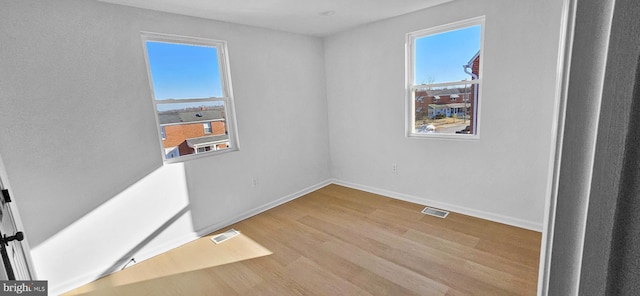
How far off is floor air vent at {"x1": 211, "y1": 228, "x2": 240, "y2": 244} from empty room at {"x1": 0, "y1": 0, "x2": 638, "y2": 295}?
0.08 feet

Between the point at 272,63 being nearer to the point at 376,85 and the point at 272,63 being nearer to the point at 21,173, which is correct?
the point at 376,85

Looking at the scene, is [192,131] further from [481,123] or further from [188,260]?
[481,123]

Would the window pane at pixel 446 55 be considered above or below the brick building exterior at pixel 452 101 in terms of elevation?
above

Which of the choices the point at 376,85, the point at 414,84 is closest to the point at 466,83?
the point at 414,84

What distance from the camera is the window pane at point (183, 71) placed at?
2.66m

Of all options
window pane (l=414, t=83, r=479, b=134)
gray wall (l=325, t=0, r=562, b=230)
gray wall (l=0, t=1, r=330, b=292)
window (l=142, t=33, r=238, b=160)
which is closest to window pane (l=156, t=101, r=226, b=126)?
window (l=142, t=33, r=238, b=160)

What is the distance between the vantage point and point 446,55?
3.08 metres

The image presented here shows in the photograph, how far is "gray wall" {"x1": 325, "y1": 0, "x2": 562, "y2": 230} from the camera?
2.50m

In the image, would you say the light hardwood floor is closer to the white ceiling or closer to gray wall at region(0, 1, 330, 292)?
gray wall at region(0, 1, 330, 292)

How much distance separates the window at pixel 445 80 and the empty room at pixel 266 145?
18mm

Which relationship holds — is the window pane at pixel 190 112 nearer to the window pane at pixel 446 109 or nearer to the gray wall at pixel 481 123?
the gray wall at pixel 481 123

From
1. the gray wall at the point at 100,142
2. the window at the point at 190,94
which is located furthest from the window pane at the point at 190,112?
the gray wall at the point at 100,142

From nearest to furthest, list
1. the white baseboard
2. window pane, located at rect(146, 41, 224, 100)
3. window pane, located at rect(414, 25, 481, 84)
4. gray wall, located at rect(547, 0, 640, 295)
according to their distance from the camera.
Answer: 1. gray wall, located at rect(547, 0, 640, 295)
2. window pane, located at rect(146, 41, 224, 100)
3. the white baseboard
4. window pane, located at rect(414, 25, 481, 84)

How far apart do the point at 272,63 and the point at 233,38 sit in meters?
0.58
